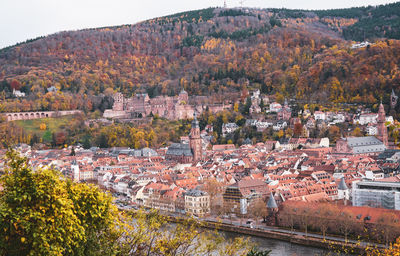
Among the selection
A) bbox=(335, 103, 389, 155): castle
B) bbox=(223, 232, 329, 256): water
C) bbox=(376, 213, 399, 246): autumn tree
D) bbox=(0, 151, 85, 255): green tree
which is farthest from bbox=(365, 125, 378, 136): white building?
bbox=(0, 151, 85, 255): green tree

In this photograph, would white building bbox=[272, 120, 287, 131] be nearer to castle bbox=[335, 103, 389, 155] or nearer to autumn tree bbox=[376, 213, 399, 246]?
castle bbox=[335, 103, 389, 155]

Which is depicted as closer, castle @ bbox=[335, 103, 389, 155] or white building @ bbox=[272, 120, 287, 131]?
castle @ bbox=[335, 103, 389, 155]

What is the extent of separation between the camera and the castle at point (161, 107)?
80750 millimetres

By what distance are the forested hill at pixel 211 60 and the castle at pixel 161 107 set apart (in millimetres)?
3123

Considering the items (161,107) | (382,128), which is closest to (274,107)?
(161,107)

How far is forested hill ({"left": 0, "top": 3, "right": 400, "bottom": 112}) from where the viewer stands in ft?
257

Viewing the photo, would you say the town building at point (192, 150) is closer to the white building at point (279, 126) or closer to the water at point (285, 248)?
the white building at point (279, 126)

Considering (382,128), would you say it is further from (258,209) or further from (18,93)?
(18,93)

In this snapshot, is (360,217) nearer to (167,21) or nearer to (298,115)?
(298,115)

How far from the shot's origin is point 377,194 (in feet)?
98.3

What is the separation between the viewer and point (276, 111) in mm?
75000

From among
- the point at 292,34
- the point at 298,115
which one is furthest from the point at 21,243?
the point at 292,34

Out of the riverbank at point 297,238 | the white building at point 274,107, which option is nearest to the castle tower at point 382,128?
the white building at point 274,107

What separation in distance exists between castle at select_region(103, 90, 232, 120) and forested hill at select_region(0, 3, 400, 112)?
10.2 ft
